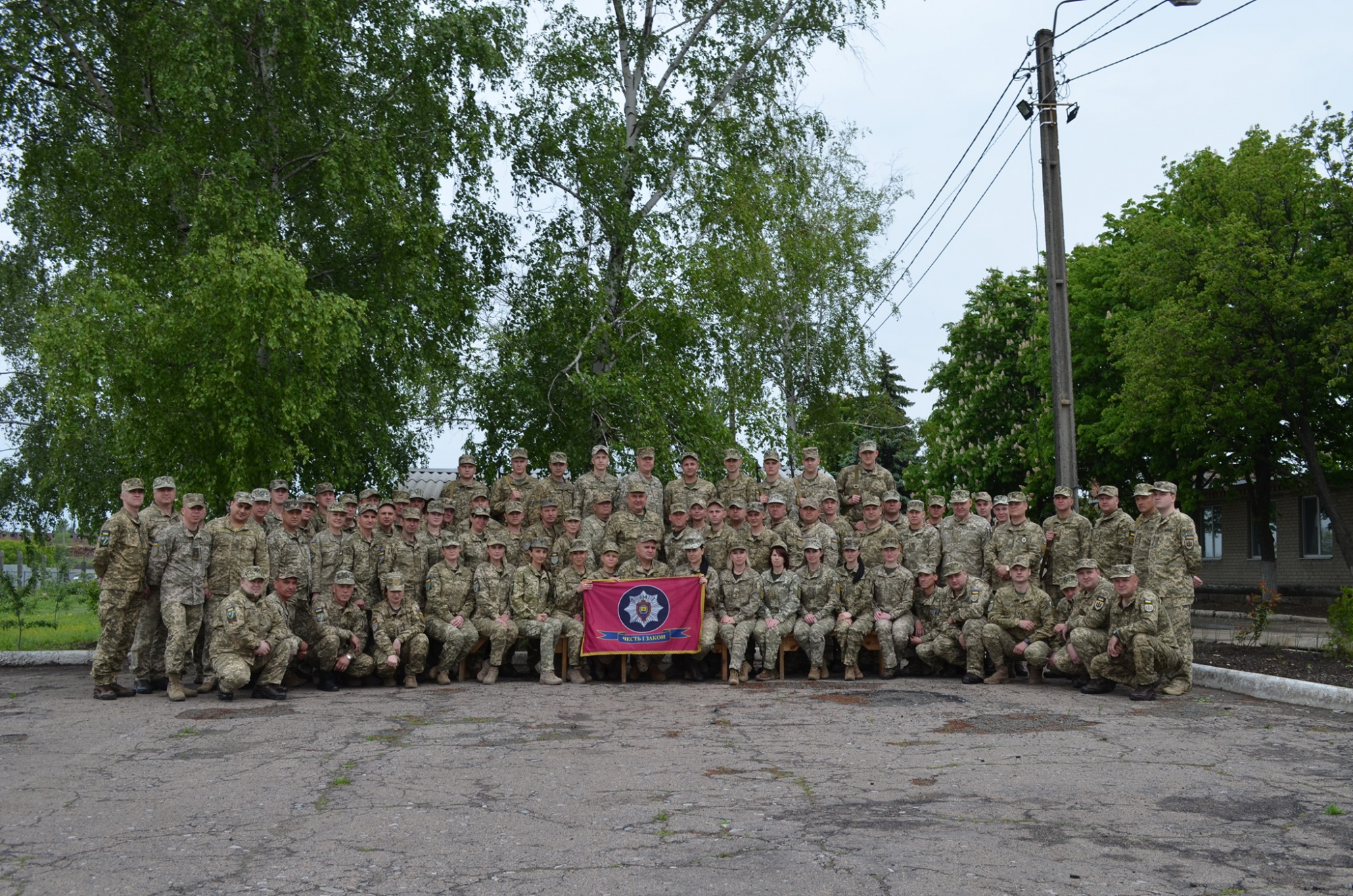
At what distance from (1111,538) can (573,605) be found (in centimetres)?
593

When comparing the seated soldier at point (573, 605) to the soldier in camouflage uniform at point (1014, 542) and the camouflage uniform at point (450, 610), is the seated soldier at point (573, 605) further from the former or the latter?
the soldier in camouflage uniform at point (1014, 542)

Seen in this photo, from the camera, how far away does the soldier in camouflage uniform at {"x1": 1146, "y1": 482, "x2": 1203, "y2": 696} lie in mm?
10617

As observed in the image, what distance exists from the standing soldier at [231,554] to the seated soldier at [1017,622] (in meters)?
7.44

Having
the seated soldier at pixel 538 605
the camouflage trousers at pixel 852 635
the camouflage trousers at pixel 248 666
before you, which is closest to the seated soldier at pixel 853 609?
the camouflage trousers at pixel 852 635

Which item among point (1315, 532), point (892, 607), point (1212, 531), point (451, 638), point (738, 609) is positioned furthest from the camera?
point (1212, 531)

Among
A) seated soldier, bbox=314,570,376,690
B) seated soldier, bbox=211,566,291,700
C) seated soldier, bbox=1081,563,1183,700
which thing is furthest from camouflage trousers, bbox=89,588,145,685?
seated soldier, bbox=1081,563,1183,700

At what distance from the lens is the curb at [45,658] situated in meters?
13.7

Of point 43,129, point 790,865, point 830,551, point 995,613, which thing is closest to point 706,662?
point 830,551

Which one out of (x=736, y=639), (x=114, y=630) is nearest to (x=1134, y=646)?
(x=736, y=639)

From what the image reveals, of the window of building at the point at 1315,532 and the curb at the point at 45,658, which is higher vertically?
the window of building at the point at 1315,532

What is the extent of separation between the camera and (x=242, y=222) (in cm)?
1374

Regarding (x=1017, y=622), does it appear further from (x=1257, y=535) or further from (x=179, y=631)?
(x=1257, y=535)

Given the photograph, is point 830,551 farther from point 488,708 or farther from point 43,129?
point 43,129

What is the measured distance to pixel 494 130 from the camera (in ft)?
58.9
